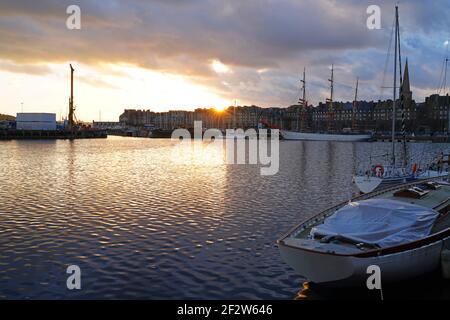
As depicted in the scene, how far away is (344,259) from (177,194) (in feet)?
79.2

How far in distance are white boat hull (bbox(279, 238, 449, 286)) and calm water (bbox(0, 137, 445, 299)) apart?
4.74 feet

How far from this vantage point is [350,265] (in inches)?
564

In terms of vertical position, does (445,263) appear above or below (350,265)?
below

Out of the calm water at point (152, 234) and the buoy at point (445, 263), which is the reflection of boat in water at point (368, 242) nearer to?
the buoy at point (445, 263)

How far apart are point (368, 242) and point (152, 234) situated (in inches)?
482

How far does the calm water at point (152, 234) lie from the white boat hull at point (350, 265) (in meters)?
1.45

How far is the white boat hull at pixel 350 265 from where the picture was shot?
14.4 metres

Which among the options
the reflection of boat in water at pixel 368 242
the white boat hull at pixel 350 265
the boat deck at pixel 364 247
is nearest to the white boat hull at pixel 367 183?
the boat deck at pixel 364 247

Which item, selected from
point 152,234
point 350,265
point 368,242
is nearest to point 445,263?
point 368,242

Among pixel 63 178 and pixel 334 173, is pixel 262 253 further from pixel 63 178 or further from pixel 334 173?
pixel 334 173

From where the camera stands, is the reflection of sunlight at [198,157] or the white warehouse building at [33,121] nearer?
the reflection of sunlight at [198,157]

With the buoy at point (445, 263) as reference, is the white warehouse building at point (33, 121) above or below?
above

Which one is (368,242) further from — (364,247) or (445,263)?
(445,263)
